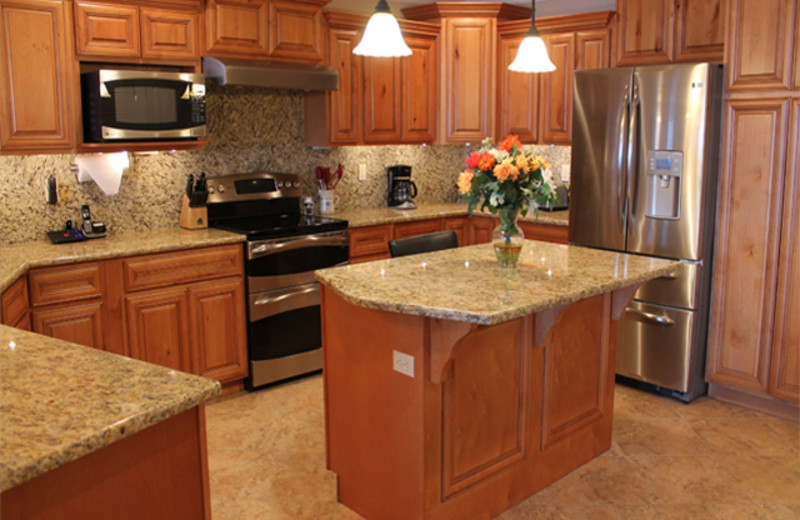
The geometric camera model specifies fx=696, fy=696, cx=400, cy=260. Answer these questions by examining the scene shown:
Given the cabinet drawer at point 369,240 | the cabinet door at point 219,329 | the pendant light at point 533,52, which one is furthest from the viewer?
the cabinet drawer at point 369,240

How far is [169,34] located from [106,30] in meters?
0.34

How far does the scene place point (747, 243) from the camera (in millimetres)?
3830

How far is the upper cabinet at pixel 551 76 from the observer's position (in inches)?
187

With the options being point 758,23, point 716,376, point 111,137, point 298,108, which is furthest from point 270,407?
point 758,23

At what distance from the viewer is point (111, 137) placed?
3.63 meters

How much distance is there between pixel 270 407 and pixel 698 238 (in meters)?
2.59

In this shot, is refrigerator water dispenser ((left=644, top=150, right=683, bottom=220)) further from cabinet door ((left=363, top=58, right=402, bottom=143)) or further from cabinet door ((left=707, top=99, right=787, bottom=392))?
cabinet door ((left=363, top=58, right=402, bottom=143))

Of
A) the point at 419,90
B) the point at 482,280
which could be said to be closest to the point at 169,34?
the point at 419,90

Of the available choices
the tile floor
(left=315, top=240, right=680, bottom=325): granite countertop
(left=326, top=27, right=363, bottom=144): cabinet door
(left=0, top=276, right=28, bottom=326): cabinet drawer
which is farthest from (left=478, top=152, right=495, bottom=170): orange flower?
(left=326, top=27, right=363, bottom=144): cabinet door

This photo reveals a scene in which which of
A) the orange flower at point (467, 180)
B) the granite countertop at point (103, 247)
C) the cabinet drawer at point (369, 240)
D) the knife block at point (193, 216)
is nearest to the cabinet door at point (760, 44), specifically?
the orange flower at point (467, 180)

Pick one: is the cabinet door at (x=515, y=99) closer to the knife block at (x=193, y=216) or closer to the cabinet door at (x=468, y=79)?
the cabinet door at (x=468, y=79)

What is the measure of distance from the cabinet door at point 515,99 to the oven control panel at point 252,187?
1.67 m

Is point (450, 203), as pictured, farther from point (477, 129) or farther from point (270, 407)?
point (270, 407)

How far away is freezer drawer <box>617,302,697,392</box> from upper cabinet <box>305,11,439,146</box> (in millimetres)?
2115
